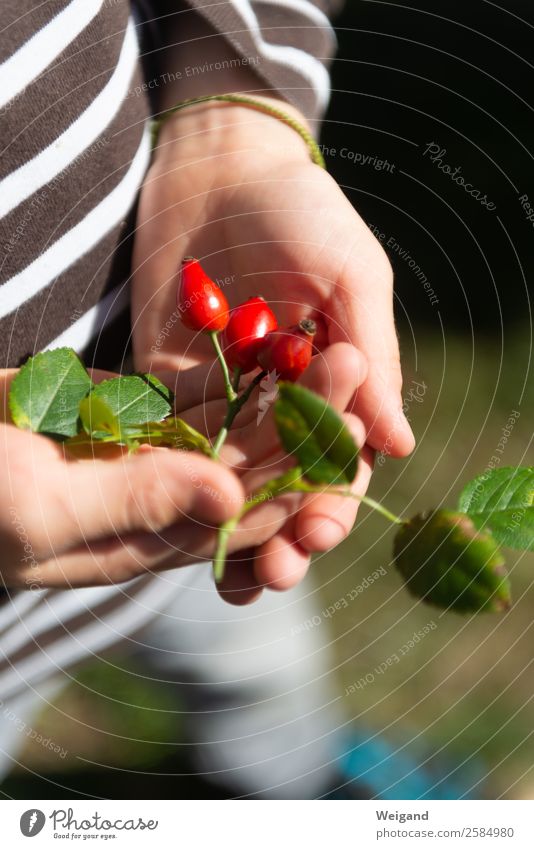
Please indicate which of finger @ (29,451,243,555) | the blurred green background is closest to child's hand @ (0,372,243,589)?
finger @ (29,451,243,555)

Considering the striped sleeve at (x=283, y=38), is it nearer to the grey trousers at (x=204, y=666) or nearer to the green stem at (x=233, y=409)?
the green stem at (x=233, y=409)

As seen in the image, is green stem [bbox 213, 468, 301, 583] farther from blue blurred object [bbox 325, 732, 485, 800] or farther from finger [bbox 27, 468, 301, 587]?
blue blurred object [bbox 325, 732, 485, 800]

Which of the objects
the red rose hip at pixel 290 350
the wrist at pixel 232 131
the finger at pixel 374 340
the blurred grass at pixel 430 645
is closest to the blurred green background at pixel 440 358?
the blurred grass at pixel 430 645

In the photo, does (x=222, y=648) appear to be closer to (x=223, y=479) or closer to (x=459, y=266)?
(x=223, y=479)

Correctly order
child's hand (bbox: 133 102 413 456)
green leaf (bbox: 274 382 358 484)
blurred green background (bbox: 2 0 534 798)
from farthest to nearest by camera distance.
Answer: blurred green background (bbox: 2 0 534 798)
child's hand (bbox: 133 102 413 456)
green leaf (bbox: 274 382 358 484)

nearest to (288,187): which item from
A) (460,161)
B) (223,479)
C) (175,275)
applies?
(175,275)

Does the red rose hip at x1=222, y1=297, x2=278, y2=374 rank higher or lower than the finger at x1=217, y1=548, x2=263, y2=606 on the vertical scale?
higher
